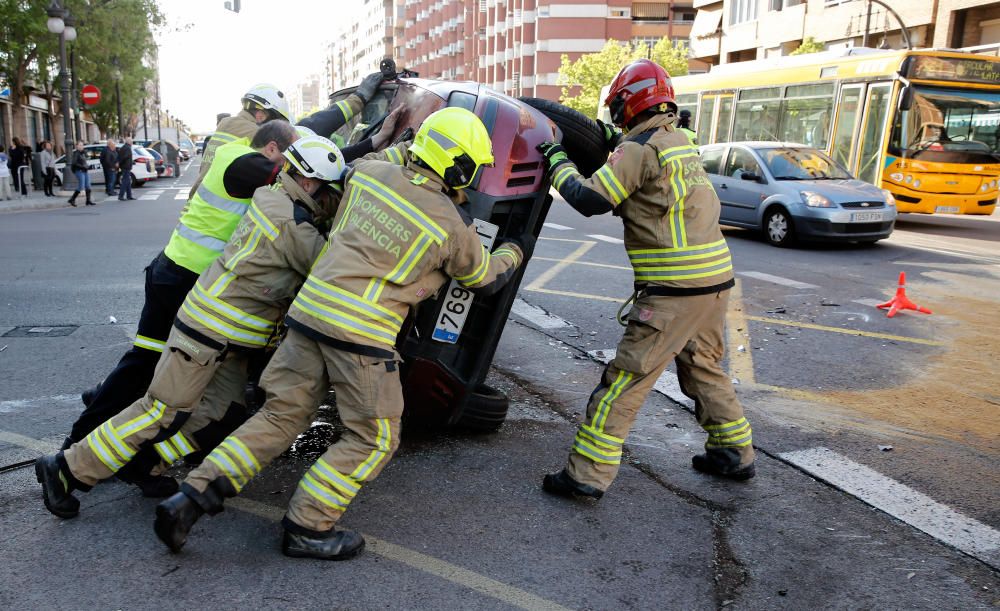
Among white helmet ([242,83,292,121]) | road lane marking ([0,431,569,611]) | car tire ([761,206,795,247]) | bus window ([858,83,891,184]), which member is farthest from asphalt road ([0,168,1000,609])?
bus window ([858,83,891,184])

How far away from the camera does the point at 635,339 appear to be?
3.77 m

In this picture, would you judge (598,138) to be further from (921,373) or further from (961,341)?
(961,341)

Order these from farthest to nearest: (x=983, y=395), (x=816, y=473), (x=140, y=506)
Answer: (x=983, y=395), (x=816, y=473), (x=140, y=506)

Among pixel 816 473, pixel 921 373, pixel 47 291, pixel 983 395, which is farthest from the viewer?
Result: pixel 47 291

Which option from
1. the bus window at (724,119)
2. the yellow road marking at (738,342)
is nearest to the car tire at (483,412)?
the yellow road marking at (738,342)

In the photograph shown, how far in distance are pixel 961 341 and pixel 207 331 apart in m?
6.11

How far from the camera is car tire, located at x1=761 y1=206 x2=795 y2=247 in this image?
1261 cm

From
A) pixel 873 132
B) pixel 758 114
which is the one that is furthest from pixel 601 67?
pixel 873 132

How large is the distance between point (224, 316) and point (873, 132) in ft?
47.4

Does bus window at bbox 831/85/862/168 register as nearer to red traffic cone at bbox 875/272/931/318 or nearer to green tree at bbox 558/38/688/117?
red traffic cone at bbox 875/272/931/318

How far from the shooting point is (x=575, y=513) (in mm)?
3596

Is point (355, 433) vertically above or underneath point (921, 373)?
above

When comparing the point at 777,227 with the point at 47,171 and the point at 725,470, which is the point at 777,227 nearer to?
the point at 725,470

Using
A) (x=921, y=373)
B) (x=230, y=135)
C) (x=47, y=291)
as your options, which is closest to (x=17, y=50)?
(x=47, y=291)
